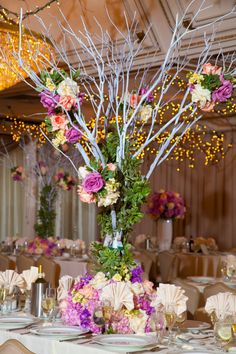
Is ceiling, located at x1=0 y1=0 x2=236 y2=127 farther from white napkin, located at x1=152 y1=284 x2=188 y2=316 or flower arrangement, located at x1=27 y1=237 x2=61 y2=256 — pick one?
white napkin, located at x1=152 y1=284 x2=188 y2=316

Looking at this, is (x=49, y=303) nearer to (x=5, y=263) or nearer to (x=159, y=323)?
(x=159, y=323)

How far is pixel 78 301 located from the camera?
4020 mm

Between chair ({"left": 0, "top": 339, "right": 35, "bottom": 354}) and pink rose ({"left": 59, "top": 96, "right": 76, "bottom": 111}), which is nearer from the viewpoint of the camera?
chair ({"left": 0, "top": 339, "right": 35, "bottom": 354})

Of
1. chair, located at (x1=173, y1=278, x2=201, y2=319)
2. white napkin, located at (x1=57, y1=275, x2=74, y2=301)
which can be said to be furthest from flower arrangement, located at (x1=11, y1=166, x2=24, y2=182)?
white napkin, located at (x1=57, y1=275, x2=74, y2=301)

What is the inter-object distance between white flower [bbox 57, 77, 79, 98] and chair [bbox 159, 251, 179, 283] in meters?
5.74

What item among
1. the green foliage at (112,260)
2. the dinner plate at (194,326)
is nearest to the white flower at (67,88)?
the green foliage at (112,260)

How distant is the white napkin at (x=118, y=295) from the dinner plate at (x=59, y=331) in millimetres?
212

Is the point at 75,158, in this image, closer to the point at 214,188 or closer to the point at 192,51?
the point at 214,188

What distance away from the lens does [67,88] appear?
403cm

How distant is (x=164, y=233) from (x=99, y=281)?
624 cm

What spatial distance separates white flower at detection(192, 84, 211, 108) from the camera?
4.07 meters

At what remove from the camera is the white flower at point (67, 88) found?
403 centimetres

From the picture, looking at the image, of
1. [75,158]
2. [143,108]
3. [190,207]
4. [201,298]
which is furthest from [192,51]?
[190,207]

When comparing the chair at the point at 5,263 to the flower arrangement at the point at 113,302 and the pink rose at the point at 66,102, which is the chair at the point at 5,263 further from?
the pink rose at the point at 66,102
